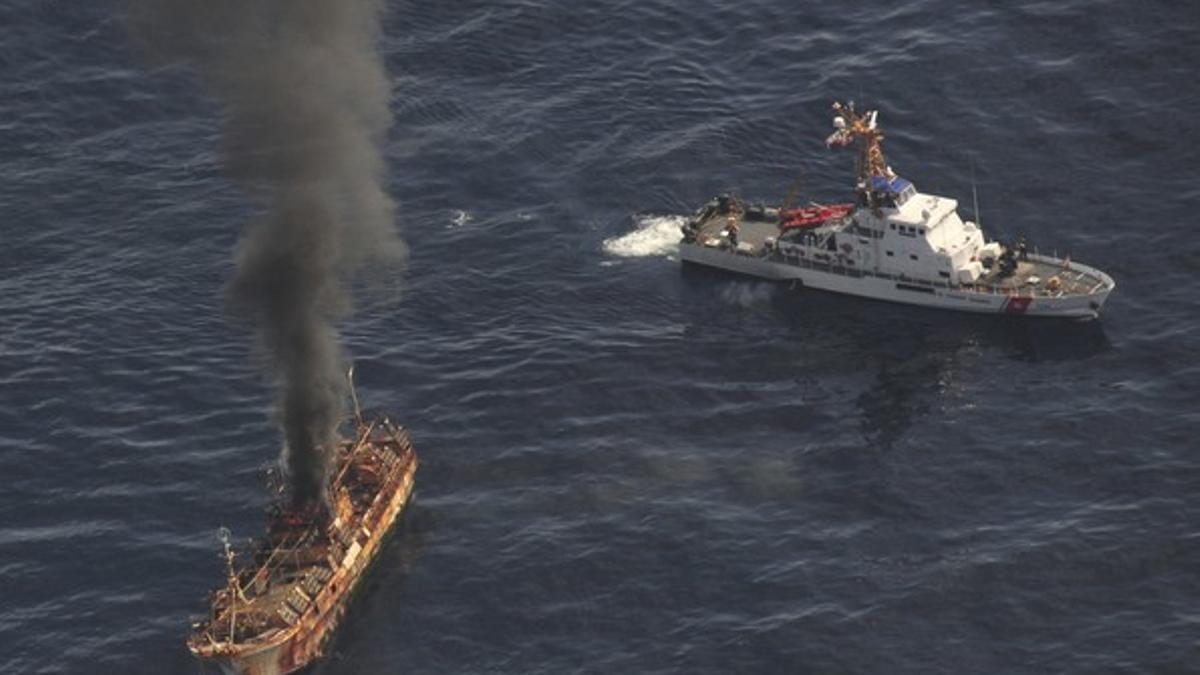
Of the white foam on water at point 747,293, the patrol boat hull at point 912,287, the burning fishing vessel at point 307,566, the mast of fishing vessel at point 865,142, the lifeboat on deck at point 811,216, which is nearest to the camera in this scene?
the burning fishing vessel at point 307,566

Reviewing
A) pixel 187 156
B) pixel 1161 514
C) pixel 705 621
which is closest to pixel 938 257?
pixel 1161 514

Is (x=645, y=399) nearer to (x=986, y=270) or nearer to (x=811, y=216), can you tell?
(x=811, y=216)

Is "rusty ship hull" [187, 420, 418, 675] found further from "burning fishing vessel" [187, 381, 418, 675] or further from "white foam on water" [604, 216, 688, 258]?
"white foam on water" [604, 216, 688, 258]

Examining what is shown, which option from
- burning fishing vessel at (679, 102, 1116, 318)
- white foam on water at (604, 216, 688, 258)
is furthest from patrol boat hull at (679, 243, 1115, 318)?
white foam on water at (604, 216, 688, 258)

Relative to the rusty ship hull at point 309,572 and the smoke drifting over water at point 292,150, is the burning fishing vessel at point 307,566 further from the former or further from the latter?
the smoke drifting over water at point 292,150

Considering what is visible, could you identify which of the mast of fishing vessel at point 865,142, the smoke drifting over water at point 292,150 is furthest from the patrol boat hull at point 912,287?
the smoke drifting over water at point 292,150

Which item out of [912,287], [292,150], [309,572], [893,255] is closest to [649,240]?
[893,255]

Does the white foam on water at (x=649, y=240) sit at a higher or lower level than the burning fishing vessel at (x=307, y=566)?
higher
